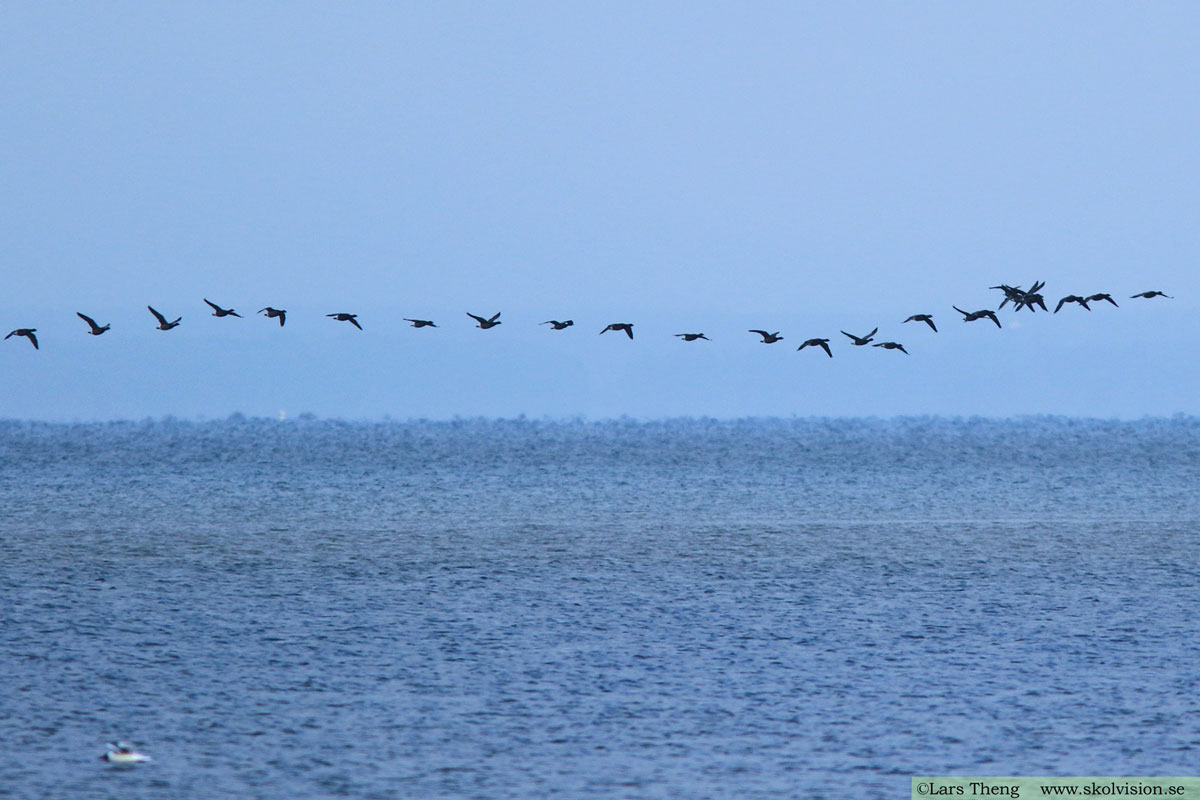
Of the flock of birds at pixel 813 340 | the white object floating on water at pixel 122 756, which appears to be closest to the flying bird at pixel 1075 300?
the flock of birds at pixel 813 340

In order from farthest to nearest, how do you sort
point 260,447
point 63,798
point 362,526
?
point 260,447
point 362,526
point 63,798

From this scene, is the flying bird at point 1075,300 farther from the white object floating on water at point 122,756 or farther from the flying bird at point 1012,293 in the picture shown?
the white object floating on water at point 122,756

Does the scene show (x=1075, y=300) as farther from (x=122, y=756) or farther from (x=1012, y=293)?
(x=122, y=756)

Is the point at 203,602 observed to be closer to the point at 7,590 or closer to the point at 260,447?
the point at 7,590

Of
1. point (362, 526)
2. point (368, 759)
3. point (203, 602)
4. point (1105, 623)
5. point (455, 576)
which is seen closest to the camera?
point (368, 759)

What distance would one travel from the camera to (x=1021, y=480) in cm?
8481

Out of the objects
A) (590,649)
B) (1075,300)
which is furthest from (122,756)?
(1075,300)

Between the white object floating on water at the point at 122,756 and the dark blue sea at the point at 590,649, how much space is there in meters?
0.18

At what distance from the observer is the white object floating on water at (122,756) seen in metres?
19.8

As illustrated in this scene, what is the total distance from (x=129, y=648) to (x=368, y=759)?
9.46m

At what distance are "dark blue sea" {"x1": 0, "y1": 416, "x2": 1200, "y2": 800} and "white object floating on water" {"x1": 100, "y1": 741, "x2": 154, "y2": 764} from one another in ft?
0.60

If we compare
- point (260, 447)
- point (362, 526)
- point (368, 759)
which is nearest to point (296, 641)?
point (368, 759)

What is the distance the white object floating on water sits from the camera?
65.0ft

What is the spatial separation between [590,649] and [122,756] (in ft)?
33.0
